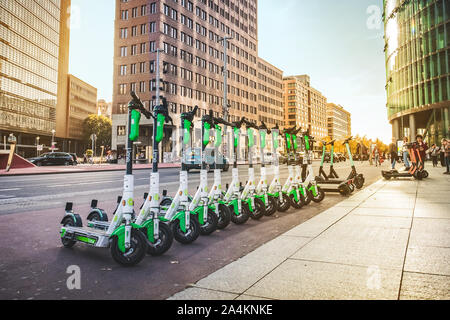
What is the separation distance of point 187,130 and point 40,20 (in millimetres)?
83047

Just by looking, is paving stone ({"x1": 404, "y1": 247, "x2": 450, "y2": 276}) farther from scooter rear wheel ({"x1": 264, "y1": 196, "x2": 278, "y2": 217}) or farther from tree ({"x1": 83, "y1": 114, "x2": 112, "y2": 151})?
tree ({"x1": 83, "y1": 114, "x2": 112, "y2": 151})

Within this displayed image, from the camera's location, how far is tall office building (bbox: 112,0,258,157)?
49.7 m

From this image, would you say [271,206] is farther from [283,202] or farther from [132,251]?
[132,251]

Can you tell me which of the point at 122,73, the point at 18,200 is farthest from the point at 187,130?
the point at 122,73

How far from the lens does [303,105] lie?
138 meters

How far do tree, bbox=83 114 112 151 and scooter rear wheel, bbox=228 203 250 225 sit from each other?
9507 centimetres

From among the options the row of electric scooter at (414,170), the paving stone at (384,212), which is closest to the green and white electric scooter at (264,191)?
the paving stone at (384,212)

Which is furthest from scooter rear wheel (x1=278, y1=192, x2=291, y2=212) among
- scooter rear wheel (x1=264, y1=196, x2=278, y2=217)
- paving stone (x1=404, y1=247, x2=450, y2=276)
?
paving stone (x1=404, y1=247, x2=450, y2=276)

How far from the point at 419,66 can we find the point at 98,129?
80.8 meters

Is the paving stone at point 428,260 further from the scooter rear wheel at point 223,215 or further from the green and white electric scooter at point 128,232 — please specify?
the green and white electric scooter at point 128,232

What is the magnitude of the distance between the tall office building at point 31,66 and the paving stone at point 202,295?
69.0m

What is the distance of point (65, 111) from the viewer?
90.3 metres

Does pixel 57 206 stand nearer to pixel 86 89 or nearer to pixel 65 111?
pixel 65 111

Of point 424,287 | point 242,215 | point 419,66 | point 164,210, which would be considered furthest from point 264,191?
point 419,66
